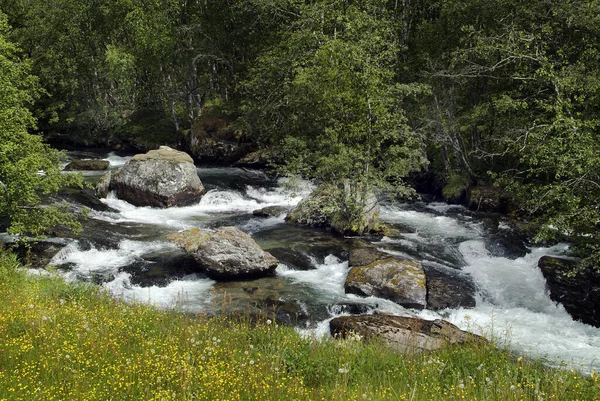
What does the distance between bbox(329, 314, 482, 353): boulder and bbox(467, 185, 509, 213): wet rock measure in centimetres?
1361

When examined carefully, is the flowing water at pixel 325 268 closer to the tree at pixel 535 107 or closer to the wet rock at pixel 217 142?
the tree at pixel 535 107

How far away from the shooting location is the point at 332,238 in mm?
19062

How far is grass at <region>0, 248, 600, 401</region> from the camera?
5.40 metres

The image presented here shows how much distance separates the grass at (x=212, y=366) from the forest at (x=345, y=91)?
6.77m

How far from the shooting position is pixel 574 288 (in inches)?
529

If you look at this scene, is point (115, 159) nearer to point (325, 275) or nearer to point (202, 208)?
point (202, 208)

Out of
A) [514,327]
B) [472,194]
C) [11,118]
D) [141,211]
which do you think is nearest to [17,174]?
[11,118]

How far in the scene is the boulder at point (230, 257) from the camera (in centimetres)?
1441

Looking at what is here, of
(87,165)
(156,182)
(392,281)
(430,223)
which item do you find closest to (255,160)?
(156,182)

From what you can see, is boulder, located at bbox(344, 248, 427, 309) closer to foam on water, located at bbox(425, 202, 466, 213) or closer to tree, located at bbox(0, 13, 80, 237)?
tree, located at bbox(0, 13, 80, 237)

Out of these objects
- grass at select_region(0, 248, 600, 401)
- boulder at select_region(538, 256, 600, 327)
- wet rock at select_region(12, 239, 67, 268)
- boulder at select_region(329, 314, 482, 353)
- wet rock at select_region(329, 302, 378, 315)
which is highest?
grass at select_region(0, 248, 600, 401)

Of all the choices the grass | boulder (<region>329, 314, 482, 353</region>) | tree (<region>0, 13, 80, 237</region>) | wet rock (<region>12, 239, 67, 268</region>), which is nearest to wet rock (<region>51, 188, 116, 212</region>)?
wet rock (<region>12, 239, 67, 268</region>)

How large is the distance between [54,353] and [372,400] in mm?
4538

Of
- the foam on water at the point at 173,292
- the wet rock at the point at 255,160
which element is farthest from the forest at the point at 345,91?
the foam on water at the point at 173,292
